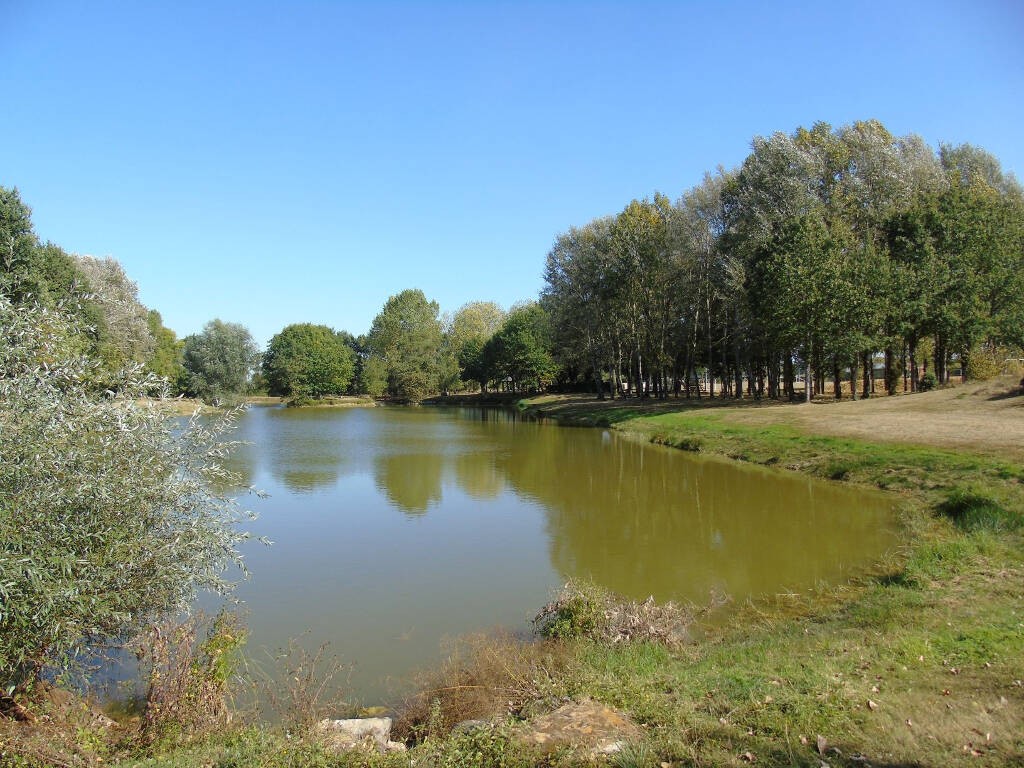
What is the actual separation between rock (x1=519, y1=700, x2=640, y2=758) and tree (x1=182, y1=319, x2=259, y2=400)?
6570 cm

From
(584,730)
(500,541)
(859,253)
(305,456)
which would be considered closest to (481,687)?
(584,730)

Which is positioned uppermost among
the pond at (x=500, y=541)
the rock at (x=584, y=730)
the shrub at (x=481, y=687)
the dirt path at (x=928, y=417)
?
the dirt path at (x=928, y=417)

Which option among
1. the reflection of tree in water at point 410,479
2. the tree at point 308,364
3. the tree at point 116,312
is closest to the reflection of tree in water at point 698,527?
the reflection of tree in water at point 410,479

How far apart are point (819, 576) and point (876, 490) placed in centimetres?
922

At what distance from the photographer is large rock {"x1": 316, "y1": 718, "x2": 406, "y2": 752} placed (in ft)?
18.5

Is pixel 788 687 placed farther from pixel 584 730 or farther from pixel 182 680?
pixel 182 680

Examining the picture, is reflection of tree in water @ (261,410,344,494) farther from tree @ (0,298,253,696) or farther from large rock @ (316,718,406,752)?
large rock @ (316,718,406,752)

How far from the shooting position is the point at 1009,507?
13.5 meters

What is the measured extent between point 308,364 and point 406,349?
14629 millimetres

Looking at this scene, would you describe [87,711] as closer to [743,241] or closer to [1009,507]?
[1009,507]

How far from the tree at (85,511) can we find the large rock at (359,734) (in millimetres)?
2298

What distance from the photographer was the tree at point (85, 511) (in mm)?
5848

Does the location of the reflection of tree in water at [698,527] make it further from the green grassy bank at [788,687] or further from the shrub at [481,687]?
the shrub at [481,687]

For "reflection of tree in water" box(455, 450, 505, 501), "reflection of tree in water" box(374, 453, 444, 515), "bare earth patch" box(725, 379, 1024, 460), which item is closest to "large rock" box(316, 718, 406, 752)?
"reflection of tree in water" box(374, 453, 444, 515)
